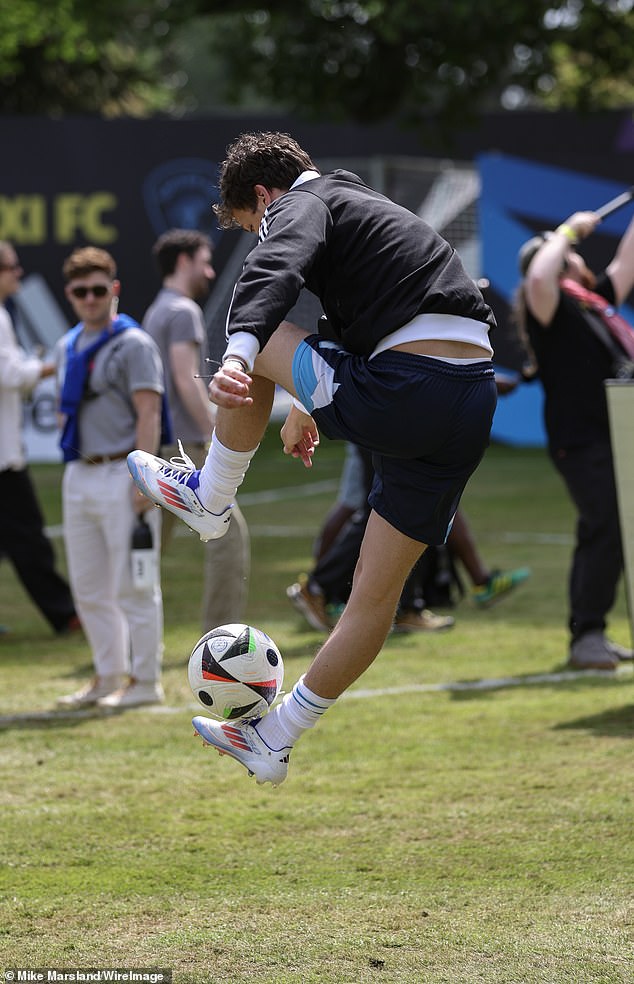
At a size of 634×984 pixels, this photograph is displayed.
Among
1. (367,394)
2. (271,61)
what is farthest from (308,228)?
(271,61)

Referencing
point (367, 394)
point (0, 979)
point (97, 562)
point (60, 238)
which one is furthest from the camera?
point (60, 238)

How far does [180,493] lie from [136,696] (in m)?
2.88

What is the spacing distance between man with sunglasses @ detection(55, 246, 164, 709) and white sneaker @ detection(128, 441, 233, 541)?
2350 mm

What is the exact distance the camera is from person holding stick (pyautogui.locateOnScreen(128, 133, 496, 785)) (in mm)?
4109

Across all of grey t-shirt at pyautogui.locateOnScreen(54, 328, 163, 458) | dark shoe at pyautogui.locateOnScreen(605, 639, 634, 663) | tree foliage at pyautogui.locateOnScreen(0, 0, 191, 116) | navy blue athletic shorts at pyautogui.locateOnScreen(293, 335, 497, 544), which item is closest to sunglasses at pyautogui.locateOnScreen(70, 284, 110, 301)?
grey t-shirt at pyautogui.locateOnScreen(54, 328, 163, 458)

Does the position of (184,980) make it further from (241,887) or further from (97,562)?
(97,562)

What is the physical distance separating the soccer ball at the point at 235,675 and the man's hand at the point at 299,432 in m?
0.62

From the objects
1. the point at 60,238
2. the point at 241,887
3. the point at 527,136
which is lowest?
the point at 60,238

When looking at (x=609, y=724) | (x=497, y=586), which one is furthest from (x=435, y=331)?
(x=497, y=586)

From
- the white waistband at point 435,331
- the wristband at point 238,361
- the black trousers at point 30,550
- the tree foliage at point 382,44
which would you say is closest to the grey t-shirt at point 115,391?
the black trousers at point 30,550

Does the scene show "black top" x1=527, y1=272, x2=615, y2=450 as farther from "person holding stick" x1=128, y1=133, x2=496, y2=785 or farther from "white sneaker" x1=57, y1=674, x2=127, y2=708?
"person holding stick" x1=128, y1=133, x2=496, y2=785

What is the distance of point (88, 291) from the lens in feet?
23.0

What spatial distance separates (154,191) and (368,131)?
2943 mm

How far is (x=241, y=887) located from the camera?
447 cm
